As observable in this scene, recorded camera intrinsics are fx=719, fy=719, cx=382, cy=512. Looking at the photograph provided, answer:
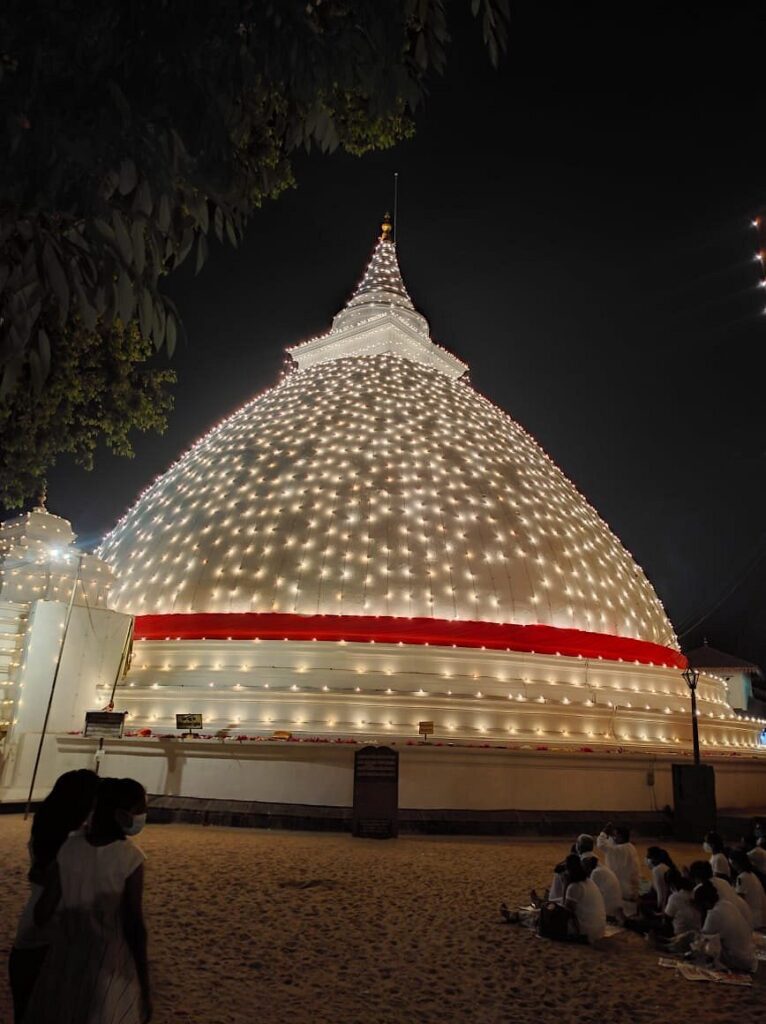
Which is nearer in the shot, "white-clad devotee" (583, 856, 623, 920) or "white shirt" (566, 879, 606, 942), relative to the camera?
"white shirt" (566, 879, 606, 942)

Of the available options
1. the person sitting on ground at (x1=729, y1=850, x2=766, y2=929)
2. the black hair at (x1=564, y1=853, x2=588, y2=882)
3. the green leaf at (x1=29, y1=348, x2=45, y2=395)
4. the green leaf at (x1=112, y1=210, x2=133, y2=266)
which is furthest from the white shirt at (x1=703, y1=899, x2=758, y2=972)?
the green leaf at (x1=112, y1=210, x2=133, y2=266)

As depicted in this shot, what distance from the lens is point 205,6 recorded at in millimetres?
4379

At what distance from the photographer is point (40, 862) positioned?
10.8ft

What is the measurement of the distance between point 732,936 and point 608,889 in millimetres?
1495

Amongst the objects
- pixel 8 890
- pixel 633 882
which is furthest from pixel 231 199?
pixel 633 882

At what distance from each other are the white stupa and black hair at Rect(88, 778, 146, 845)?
1209 centimetres

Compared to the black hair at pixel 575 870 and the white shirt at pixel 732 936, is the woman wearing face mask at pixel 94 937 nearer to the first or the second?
the black hair at pixel 575 870

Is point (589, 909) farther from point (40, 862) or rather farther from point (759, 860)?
point (40, 862)

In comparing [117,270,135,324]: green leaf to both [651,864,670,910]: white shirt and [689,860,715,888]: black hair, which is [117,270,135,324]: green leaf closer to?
[689,860,715,888]: black hair

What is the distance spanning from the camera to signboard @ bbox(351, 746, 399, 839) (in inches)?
481

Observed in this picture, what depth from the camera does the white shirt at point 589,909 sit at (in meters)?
6.80

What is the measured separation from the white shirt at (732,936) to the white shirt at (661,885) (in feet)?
3.92

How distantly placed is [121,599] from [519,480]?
12008 mm

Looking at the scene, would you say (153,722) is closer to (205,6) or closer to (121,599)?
(121,599)
